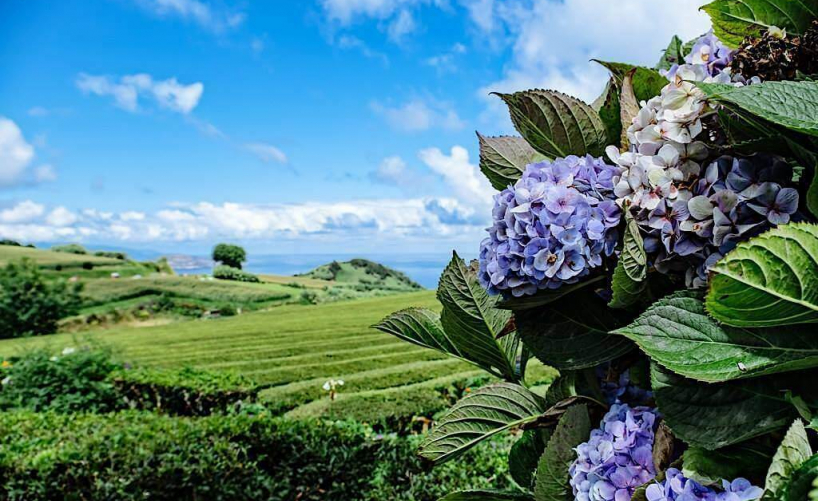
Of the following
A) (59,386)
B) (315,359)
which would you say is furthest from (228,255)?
(59,386)

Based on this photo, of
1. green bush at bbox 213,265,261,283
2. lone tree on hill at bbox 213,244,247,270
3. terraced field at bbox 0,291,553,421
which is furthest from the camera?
lone tree on hill at bbox 213,244,247,270

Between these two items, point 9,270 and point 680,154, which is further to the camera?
point 9,270

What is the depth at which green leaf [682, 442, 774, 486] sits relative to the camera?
562mm

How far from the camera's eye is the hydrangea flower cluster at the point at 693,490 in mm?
521

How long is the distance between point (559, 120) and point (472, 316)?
0.30 m

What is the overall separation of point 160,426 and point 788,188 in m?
4.93

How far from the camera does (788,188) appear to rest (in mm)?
576

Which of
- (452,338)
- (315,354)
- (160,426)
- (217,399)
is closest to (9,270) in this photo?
(315,354)

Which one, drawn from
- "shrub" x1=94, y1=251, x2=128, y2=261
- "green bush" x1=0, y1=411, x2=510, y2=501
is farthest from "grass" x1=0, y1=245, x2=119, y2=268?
"green bush" x1=0, y1=411, x2=510, y2=501

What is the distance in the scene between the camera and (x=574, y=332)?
725 mm

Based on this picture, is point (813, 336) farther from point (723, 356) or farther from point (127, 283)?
point (127, 283)

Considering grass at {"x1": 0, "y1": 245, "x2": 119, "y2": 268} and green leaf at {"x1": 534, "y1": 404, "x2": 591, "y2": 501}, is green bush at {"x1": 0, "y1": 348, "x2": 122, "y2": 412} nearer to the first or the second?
green leaf at {"x1": 534, "y1": 404, "x2": 591, "y2": 501}

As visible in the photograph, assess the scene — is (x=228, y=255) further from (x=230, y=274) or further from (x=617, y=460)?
(x=617, y=460)

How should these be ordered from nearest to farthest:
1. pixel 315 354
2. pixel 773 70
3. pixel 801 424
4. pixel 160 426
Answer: pixel 801 424
pixel 773 70
pixel 160 426
pixel 315 354
